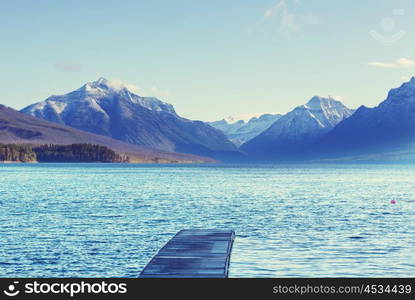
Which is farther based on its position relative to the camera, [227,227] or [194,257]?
[227,227]

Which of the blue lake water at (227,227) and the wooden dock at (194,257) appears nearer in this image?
the wooden dock at (194,257)

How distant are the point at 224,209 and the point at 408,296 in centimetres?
7070

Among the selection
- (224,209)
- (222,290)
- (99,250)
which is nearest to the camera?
(222,290)

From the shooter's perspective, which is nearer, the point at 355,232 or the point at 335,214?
the point at 355,232

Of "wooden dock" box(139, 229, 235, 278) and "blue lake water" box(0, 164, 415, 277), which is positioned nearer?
"wooden dock" box(139, 229, 235, 278)

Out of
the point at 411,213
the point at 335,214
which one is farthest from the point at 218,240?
the point at 411,213

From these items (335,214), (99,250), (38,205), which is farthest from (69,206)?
(99,250)

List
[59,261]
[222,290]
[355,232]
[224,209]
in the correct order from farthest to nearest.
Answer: [224,209] → [355,232] → [59,261] → [222,290]

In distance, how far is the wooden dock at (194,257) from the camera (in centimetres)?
4019

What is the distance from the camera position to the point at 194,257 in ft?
151

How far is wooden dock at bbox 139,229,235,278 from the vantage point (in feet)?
132

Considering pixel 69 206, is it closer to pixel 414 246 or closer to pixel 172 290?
pixel 414 246

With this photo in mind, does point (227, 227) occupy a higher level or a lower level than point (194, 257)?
lower

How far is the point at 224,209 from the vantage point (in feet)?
319
